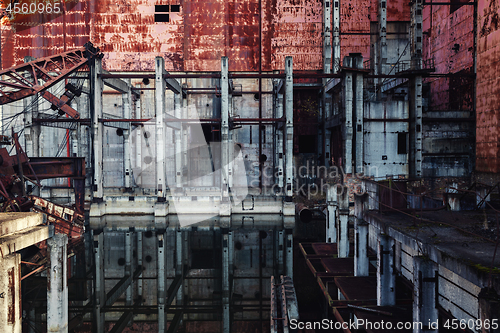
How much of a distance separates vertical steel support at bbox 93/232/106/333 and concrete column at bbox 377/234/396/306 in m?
6.04

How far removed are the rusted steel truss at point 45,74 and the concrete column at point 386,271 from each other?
1798cm

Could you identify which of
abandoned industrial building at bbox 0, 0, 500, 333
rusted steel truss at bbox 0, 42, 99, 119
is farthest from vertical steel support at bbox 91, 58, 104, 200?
rusted steel truss at bbox 0, 42, 99, 119

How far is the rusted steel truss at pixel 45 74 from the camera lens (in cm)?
1703

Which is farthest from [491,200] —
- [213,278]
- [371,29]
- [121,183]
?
[121,183]

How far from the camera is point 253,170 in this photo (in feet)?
80.9

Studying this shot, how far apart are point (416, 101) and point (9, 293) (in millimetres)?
19201

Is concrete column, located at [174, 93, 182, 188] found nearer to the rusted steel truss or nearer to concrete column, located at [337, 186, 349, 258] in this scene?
the rusted steel truss

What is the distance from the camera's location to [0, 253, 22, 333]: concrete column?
4855 mm

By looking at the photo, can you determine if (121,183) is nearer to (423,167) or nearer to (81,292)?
(81,292)

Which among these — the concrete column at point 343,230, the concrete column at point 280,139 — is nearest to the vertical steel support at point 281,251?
the concrete column at point 343,230

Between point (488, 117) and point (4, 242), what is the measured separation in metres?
19.6

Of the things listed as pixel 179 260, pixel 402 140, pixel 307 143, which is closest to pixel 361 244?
pixel 179 260

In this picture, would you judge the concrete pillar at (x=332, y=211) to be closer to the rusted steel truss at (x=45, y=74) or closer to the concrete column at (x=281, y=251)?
the concrete column at (x=281, y=251)

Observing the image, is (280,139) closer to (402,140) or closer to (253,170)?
(253,170)
